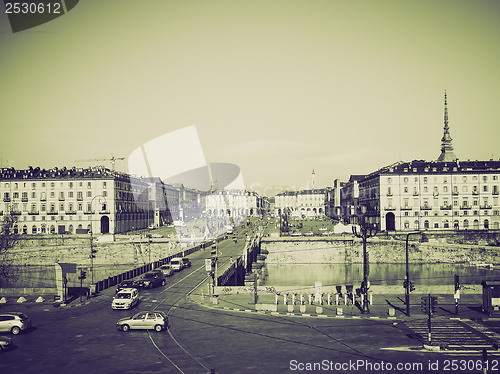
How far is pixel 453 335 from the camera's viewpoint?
29719 mm

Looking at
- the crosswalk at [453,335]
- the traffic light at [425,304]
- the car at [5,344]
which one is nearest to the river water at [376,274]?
the traffic light at [425,304]

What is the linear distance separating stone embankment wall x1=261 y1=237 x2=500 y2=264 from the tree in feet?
166

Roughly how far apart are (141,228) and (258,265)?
83651mm

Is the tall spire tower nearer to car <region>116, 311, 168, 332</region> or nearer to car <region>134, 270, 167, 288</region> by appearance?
car <region>134, 270, 167, 288</region>

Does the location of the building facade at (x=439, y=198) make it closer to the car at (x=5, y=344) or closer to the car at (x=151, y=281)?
the car at (x=151, y=281)

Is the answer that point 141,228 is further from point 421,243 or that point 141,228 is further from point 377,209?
point 421,243

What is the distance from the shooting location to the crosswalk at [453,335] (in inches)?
1080

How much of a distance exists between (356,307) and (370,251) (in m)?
59.8

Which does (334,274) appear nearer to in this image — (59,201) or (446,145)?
(59,201)

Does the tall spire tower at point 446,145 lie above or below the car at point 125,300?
above

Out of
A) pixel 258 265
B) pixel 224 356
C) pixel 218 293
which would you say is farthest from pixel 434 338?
pixel 258 265

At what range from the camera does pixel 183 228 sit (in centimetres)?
14862

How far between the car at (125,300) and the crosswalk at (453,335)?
2133 centimetres

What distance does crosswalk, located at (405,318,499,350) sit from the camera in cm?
2744
